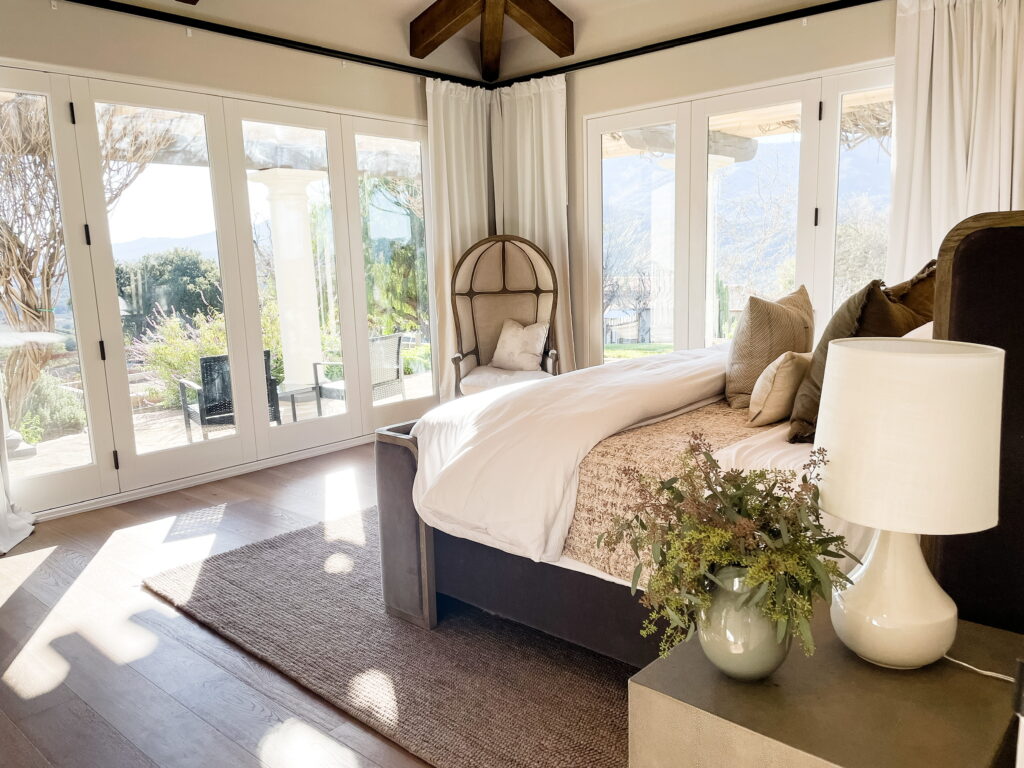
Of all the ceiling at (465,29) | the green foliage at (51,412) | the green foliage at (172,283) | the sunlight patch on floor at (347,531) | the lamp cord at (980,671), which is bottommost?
the sunlight patch on floor at (347,531)

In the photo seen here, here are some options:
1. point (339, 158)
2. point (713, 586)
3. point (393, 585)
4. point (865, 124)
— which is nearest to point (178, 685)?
point (393, 585)

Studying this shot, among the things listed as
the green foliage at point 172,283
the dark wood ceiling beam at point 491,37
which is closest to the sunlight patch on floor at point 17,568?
the green foliage at point 172,283

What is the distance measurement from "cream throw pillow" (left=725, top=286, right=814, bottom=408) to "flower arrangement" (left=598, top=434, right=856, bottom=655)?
136cm

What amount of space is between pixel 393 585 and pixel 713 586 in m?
1.62

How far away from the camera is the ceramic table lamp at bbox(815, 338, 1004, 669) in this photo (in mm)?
1007

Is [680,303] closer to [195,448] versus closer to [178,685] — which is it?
[195,448]

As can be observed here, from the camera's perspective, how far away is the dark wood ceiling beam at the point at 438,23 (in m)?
4.78

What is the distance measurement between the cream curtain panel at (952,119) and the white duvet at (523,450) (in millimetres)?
2171

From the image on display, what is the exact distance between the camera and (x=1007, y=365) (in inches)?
48.8

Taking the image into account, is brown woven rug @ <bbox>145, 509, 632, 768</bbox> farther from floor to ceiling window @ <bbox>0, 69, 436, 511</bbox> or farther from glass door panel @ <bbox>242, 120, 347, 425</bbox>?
glass door panel @ <bbox>242, 120, 347, 425</bbox>

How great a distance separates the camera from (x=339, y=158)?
16.0ft

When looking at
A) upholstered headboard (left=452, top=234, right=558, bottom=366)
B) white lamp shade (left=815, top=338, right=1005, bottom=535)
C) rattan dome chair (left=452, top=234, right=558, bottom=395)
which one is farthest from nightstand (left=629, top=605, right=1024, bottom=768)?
upholstered headboard (left=452, top=234, right=558, bottom=366)

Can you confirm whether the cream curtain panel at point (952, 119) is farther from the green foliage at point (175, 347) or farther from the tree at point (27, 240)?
the tree at point (27, 240)

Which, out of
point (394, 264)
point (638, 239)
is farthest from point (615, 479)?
point (394, 264)
